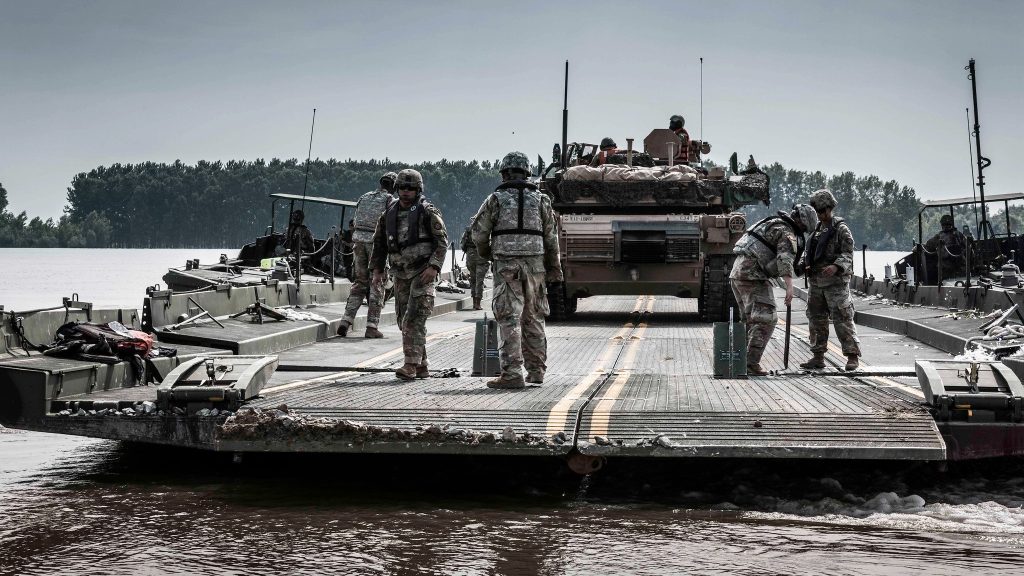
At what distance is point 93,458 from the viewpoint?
1003cm

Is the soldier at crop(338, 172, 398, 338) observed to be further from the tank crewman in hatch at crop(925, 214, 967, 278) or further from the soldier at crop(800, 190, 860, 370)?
the tank crewman in hatch at crop(925, 214, 967, 278)

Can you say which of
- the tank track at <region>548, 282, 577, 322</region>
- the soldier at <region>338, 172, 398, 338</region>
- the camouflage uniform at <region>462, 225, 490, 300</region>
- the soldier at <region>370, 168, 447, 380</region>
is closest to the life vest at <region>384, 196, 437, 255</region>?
the soldier at <region>370, 168, 447, 380</region>

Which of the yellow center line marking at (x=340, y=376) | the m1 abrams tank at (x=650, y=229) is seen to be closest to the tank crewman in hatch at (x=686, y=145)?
the m1 abrams tank at (x=650, y=229)

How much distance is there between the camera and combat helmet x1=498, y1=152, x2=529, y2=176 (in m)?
10.2

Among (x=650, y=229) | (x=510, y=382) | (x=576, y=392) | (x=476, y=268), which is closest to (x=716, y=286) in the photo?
(x=650, y=229)

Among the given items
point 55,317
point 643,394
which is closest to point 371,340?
point 55,317

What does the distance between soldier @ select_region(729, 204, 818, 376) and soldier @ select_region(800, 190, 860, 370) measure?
0.56ft

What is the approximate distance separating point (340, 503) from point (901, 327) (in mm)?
12063

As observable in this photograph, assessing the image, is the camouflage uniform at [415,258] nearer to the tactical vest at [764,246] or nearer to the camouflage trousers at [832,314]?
the tactical vest at [764,246]

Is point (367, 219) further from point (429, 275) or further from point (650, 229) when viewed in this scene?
point (429, 275)

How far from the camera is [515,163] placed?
401 inches

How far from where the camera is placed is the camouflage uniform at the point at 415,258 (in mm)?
10672

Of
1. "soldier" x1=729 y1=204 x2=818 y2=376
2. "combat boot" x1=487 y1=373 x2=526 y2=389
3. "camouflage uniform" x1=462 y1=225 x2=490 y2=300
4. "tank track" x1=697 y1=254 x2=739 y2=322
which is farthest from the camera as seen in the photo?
"camouflage uniform" x1=462 y1=225 x2=490 y2=300

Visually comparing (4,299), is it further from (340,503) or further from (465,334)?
(340,503)
